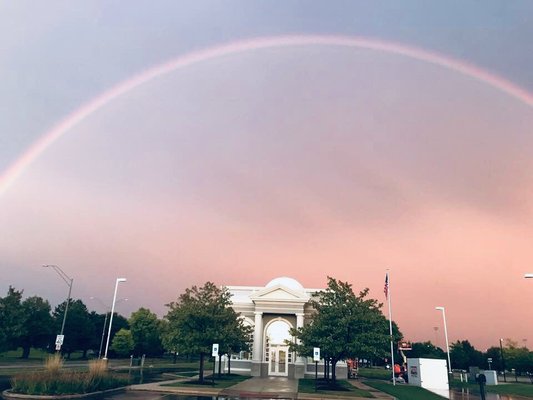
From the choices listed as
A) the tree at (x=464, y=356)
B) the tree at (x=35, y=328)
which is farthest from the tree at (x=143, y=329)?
the tree at (x=464, y=356)

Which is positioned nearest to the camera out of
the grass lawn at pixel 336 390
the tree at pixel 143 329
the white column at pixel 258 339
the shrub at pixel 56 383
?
the shrub at pixel 56 383

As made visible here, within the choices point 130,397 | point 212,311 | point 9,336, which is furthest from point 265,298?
point 9,336

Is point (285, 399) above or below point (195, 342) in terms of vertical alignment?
below

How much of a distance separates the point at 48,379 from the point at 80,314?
63684 millimetres

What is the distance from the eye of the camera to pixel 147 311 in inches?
3275

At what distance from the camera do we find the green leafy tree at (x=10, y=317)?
56.9 meters

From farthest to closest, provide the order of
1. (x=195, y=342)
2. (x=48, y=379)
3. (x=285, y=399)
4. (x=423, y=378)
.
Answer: (x=423, y=378) → (x=195, y=342) → (x=285, y=399) → (x=48, y=379)

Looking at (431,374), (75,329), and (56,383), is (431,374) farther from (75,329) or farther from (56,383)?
(75,329)

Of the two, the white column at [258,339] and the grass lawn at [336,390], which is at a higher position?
the white column at [258,339]

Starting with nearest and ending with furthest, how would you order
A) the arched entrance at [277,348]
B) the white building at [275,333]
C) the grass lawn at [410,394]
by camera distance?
the grass lawn at [410,394], the white building at [275,333], the arched entrance at [277,348]

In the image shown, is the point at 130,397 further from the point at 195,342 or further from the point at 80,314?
the point at 80,314

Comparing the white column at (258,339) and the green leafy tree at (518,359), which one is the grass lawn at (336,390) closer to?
the white column at (258,339)

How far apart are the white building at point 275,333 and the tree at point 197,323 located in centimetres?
1216

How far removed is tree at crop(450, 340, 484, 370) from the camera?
110881mm
